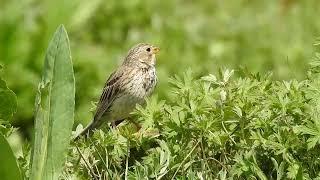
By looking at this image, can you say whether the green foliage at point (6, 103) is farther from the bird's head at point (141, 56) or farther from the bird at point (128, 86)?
the bird's head at point (141, 56)

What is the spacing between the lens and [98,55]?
1138 centimetres

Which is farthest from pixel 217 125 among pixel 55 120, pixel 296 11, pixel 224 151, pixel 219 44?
pixel 296 11

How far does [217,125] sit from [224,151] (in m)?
0.14

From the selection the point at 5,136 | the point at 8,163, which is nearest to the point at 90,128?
the point at 5,136

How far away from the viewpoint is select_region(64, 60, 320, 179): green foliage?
14.9 feet

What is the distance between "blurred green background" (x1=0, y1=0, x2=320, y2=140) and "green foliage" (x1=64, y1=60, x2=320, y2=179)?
4.78m

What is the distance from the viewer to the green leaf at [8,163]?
4594mm

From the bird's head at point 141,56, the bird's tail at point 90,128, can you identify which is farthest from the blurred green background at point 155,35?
the bird's tail at point 90,128

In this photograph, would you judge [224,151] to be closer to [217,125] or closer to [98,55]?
[217,125]

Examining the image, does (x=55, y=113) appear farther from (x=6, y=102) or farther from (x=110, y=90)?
(x=110, y=90)

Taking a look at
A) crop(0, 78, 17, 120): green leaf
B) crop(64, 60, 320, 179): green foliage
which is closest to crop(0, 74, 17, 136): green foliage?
crop(0, 78, 17, 120): green leaf

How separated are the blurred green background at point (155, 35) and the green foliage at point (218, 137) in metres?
4.78

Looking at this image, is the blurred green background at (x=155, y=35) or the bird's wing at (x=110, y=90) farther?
the blurred green background at (x=155, y=35)

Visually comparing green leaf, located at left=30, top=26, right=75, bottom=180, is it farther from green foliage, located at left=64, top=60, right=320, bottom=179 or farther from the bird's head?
the bird's head
